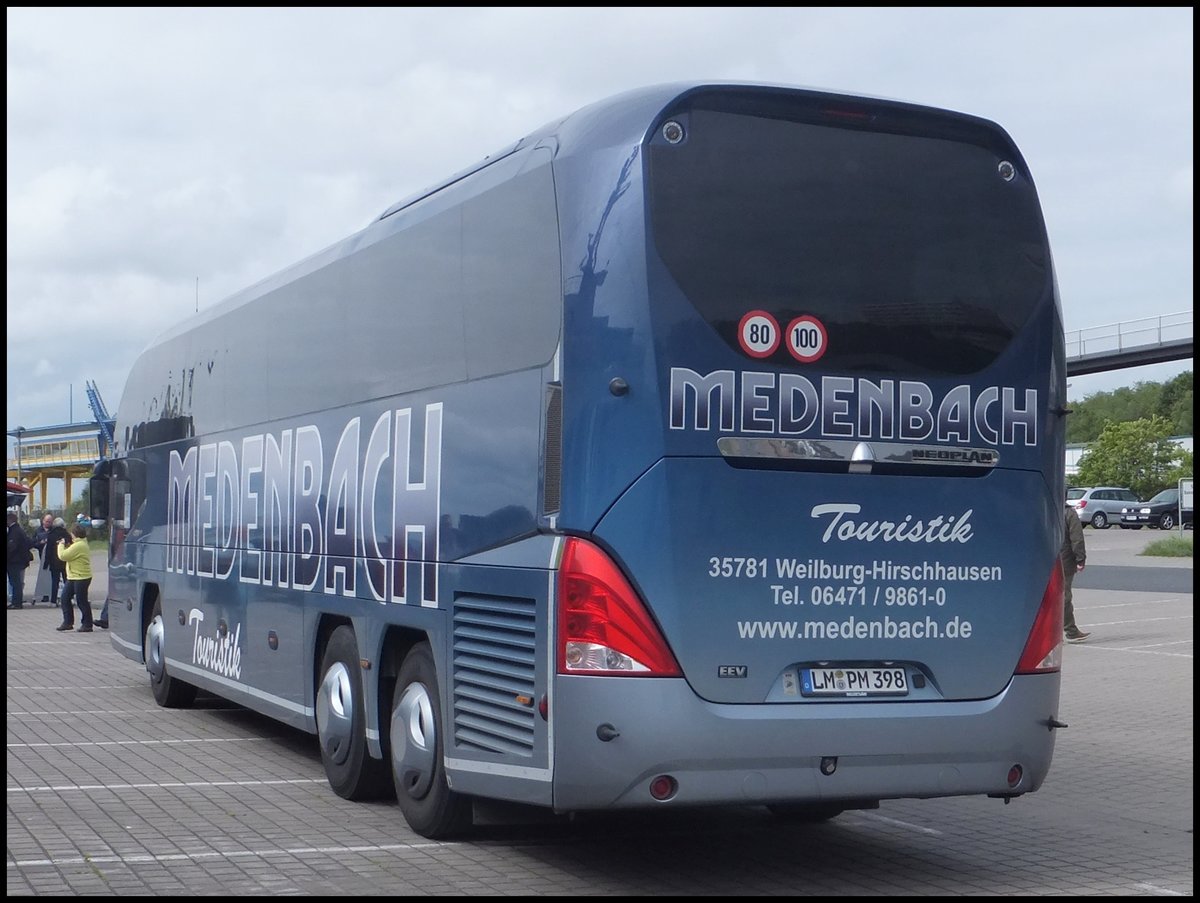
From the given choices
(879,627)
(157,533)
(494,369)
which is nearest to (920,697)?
(879,627)

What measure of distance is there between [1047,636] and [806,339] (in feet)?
6.23

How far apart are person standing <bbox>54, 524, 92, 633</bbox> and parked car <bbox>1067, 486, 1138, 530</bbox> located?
49633 mm

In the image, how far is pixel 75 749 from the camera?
12.2 metres

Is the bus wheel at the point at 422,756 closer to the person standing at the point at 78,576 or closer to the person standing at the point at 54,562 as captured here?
the person standing at the point at 78,576

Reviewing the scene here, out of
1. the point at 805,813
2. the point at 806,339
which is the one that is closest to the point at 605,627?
the point at 806,339

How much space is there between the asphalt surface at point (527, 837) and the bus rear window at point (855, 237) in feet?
8.20

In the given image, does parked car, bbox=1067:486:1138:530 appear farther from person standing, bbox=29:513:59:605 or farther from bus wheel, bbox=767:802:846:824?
bus wheel, bbox=767:802:846:824

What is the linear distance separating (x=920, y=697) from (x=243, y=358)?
6.82 meters

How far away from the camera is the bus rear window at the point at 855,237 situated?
7.13 metres

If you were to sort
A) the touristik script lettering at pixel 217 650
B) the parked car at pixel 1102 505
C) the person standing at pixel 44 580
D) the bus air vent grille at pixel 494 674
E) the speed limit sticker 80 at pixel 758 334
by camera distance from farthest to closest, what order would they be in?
the parked car at pixel 1102 505, the person standing at pixel 44 580, the touristik script lettering at pixel 217 650, the bus air vent grille at pixel 494 674, the speed limit sticker 80 at pixel 758 334

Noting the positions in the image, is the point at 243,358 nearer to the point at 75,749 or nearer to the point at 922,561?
the point at 75,749

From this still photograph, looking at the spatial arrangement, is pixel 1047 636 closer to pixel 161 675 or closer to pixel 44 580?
pixel 161 675

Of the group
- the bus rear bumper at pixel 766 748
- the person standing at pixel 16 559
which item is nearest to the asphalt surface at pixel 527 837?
the bus rear bumper at pixel 766 748

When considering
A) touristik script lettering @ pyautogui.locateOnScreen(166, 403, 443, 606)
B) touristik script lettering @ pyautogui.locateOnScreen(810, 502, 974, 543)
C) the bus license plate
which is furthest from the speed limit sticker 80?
touristik script lettering @ pyautogui.locateOnScreen(166, 403, 443, 606)
